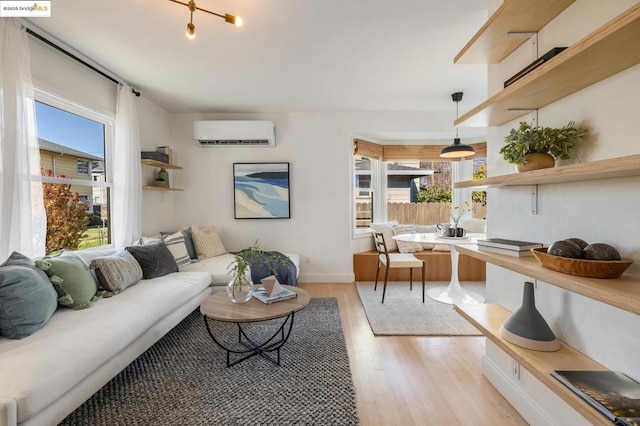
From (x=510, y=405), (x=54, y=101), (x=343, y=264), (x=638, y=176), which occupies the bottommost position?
(x=510, y=405)

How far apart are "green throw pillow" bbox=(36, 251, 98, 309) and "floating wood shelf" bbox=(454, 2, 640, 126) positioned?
2.79m

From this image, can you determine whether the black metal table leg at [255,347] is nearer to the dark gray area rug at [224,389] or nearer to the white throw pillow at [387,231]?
the dark gray area rug at [224,389]

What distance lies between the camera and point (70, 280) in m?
1.91

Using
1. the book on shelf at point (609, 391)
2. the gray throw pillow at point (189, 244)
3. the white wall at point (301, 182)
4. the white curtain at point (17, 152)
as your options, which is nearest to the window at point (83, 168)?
the white curtain at point (17, 152)

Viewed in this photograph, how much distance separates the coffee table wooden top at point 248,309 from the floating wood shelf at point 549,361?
3.73 feet

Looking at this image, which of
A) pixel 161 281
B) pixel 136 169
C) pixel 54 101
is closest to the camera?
pixel 54 101

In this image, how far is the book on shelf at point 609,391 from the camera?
0.76 meters

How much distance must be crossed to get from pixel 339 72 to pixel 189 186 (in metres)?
2.69

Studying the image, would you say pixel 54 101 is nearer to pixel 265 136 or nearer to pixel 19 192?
pixel 19 192

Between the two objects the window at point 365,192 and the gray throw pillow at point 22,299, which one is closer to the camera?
the gray throw pillow at point 22,299

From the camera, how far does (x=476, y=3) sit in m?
1.80

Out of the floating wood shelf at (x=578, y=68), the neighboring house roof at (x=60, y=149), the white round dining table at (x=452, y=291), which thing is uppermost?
the neighboring house roof at (x=60, y=149)

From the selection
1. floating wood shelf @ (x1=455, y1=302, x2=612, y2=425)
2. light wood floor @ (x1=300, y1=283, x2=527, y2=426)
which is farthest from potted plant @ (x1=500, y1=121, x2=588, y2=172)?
light wood floor @ (x1=300, y1=283, x2=527, y2=426)

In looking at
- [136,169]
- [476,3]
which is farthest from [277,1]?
[136,169]
